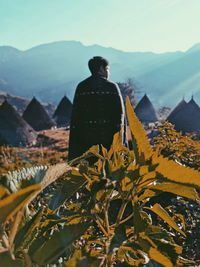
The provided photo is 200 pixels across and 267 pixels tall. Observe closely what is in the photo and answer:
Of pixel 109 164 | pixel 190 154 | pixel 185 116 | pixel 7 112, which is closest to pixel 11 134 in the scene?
pixel 7 112

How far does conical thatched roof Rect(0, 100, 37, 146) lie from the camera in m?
20.0

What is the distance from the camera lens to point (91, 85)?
6270 millimetres

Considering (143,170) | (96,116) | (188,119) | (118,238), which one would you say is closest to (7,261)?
(118,238)

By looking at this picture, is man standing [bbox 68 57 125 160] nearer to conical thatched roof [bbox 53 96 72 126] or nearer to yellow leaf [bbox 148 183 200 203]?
yellow leaf [bbox 148 183 200 203]

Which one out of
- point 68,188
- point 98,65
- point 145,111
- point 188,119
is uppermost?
point 98,65

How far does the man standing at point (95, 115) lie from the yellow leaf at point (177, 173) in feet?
17.5

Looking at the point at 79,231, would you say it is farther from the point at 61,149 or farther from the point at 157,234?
the point at 61,149

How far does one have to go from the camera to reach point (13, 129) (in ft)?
67.4

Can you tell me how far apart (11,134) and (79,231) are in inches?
804

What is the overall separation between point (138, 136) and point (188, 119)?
20088 millimetres

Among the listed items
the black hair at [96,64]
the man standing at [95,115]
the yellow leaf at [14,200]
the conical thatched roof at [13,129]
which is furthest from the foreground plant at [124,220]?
the conical thatched roof at [13,129]

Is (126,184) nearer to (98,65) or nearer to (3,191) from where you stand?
(3,191)

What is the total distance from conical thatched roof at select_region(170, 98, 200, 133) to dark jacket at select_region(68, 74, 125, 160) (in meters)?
14.1

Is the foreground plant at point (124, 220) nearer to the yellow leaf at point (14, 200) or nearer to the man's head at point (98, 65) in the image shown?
the yellow leaf at point (14, 200)
